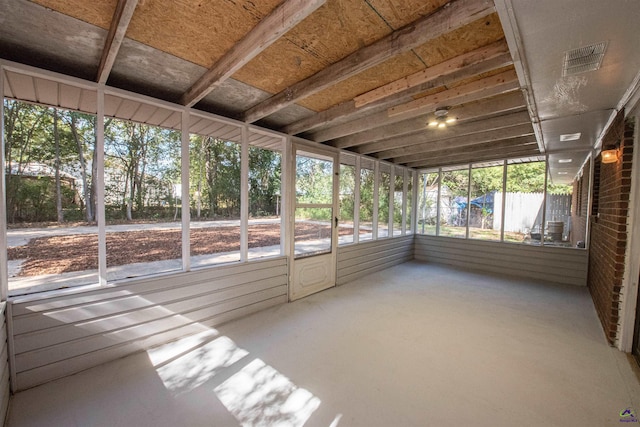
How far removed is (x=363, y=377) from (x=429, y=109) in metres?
2.63

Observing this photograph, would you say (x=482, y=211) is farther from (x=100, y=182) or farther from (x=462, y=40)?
(x=100, y=182)

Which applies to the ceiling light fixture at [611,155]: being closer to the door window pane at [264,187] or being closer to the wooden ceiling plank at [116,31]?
the door window pane at [264,187]

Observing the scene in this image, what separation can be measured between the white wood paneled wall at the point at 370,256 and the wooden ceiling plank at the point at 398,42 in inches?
115

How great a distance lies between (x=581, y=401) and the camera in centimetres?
180

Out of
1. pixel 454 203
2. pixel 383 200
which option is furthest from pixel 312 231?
pixel 454 203

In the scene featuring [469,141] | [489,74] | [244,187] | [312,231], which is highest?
[489,74]

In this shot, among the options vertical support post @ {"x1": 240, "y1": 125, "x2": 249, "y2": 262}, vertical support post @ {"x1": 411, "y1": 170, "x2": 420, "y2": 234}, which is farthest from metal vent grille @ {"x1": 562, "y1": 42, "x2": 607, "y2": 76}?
vertical support post @ {"x1": 411, "y1": 170, "x2": 420, "y2": 234}

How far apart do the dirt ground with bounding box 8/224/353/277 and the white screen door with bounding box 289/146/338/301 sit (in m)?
0.05

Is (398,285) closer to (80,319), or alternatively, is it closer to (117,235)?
(80,319)

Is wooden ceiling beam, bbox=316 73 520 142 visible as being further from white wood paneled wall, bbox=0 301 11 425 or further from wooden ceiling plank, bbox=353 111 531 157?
white wood paneled wall, bbox=0 301 11 425

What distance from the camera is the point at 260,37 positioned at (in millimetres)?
1548

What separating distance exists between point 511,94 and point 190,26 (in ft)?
9.51

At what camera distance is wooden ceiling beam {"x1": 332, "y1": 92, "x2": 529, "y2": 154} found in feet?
8.45

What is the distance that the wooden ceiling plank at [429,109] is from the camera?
221 cm
